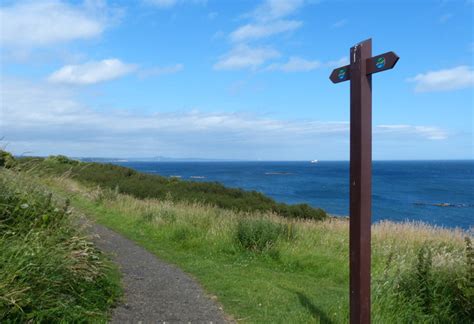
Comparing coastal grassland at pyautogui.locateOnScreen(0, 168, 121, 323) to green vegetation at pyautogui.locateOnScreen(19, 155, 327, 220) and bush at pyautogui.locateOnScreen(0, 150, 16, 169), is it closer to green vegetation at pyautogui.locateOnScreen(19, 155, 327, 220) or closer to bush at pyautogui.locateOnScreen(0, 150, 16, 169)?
bush at pyautogui.locateOnScreen(0, 150, 16, 169)

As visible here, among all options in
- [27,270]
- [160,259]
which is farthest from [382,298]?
[160,259]

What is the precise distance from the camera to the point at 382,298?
5.17m

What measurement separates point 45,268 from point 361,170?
328 centimetres

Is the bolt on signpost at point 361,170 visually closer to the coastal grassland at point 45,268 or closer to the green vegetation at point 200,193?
the coastal grassland at point 45,268

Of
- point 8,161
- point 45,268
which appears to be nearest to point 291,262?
point 45,268

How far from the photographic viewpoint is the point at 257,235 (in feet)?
31.1

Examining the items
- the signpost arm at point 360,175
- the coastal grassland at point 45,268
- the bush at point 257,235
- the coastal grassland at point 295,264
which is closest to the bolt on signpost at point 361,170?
the signpost arm at point 360,175

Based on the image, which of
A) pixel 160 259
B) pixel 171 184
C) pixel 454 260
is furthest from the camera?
pixel 171 184

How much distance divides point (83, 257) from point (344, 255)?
6.04 m

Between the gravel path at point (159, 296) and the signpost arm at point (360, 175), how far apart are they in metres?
1.77

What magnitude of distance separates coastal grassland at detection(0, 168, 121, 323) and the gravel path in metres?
0.24

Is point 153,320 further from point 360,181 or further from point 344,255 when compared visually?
point 344,255

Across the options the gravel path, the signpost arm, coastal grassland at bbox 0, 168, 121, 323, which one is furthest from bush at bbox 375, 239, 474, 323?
coastal grassland at bbox 0, 168, 121, 323

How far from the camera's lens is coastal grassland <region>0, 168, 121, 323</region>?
4011 mm
